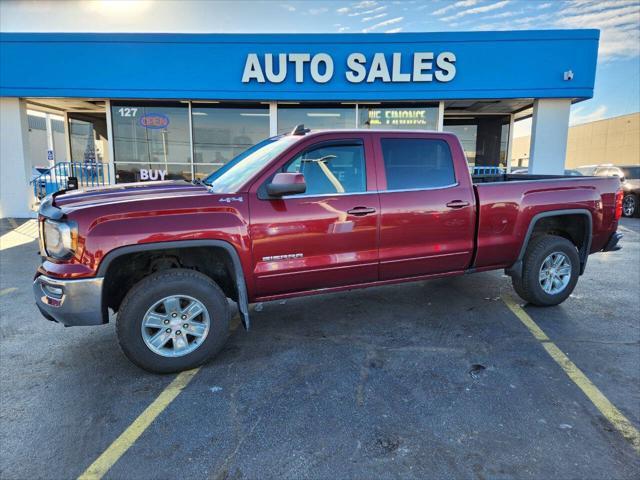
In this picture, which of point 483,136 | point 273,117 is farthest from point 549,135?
point 273,117

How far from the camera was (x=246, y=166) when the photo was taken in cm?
401

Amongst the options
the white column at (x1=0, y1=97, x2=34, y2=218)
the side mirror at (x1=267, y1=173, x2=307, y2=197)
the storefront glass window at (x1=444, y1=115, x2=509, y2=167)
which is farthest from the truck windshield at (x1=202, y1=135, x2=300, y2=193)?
the storefront glass window at (x1=444, y1=115, x2=509, y2=167)

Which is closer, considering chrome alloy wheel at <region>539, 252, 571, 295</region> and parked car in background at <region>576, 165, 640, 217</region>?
chrome alloy wheel at <region>539, 252, 571, 295</region>

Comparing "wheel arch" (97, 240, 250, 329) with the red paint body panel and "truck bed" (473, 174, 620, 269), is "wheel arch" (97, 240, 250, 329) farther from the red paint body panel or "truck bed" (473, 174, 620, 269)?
"truck bed" (473, 174, 620, 269)

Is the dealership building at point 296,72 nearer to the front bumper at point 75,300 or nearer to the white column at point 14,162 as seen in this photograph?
the white column at point 14,162

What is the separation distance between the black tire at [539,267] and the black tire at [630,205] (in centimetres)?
1207

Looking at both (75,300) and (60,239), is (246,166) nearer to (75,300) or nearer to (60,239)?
(60,239)

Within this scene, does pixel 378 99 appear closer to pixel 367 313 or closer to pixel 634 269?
pixel 634 269

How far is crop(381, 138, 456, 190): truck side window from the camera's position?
411 centimetres

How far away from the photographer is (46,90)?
10.9 m

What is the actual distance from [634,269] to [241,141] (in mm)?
9801

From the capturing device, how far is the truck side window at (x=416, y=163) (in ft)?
13.5

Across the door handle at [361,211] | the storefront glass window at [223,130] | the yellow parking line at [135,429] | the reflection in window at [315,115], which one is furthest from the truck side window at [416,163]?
the storefront glass window at [223,130]

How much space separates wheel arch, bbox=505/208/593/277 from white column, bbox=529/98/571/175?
6883 mm
